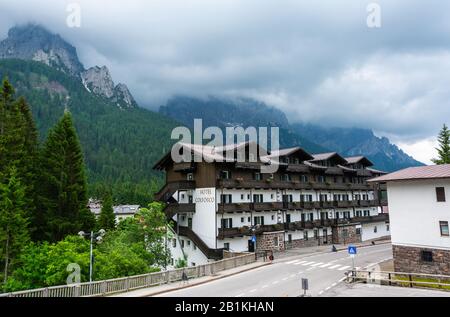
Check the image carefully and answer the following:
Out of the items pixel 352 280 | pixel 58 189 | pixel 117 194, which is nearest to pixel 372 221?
pixel 352 280

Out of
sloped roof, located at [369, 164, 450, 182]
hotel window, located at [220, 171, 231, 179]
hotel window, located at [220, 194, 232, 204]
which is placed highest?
hotel window, located at [220, 171, 231, 179]

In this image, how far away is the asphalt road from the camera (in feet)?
75.4

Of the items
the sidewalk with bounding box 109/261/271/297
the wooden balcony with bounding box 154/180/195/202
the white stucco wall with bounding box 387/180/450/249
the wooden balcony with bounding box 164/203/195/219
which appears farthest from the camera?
the wooden balcony with bounding box 154/180/195/202

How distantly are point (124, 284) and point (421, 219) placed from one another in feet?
82.5

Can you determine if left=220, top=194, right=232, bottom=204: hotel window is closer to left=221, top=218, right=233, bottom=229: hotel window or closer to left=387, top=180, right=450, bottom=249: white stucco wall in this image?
left=221, top=218, right=233, bottom=229: hotel window

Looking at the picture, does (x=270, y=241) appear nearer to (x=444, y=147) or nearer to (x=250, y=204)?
(x=250, y=204)

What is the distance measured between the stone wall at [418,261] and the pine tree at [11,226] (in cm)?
3374

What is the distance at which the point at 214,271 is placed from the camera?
3195 cm

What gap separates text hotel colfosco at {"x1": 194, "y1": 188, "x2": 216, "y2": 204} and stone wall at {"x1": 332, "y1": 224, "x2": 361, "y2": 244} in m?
25.5

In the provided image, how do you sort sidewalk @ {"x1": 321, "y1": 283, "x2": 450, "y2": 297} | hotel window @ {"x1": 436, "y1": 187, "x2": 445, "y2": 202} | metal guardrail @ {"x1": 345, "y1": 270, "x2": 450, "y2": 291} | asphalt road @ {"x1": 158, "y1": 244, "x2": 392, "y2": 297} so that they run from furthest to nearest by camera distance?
hotel window @ {"x1": 436, "y1": 187, "x2": 445, "y2": 202}, metal guardrail @ {"x1": 345, "y1": 270, "x2": 450, "y2": 291}, asphalt road @ {"x1": 158, "y1": 244, "x2": 392, "y2": 297}, sidewalk @ {"x1": 321, "y1": 283, "x2": 450, "y2": 297}

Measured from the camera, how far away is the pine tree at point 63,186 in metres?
38.8

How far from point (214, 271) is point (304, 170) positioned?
26.4 m

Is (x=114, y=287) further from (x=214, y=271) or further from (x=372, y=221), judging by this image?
(x=372, y=221)

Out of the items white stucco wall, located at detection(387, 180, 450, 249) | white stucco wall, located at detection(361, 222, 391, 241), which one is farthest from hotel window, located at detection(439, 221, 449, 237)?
white stucco wall, located at detection(361, 222, 391, 241)
